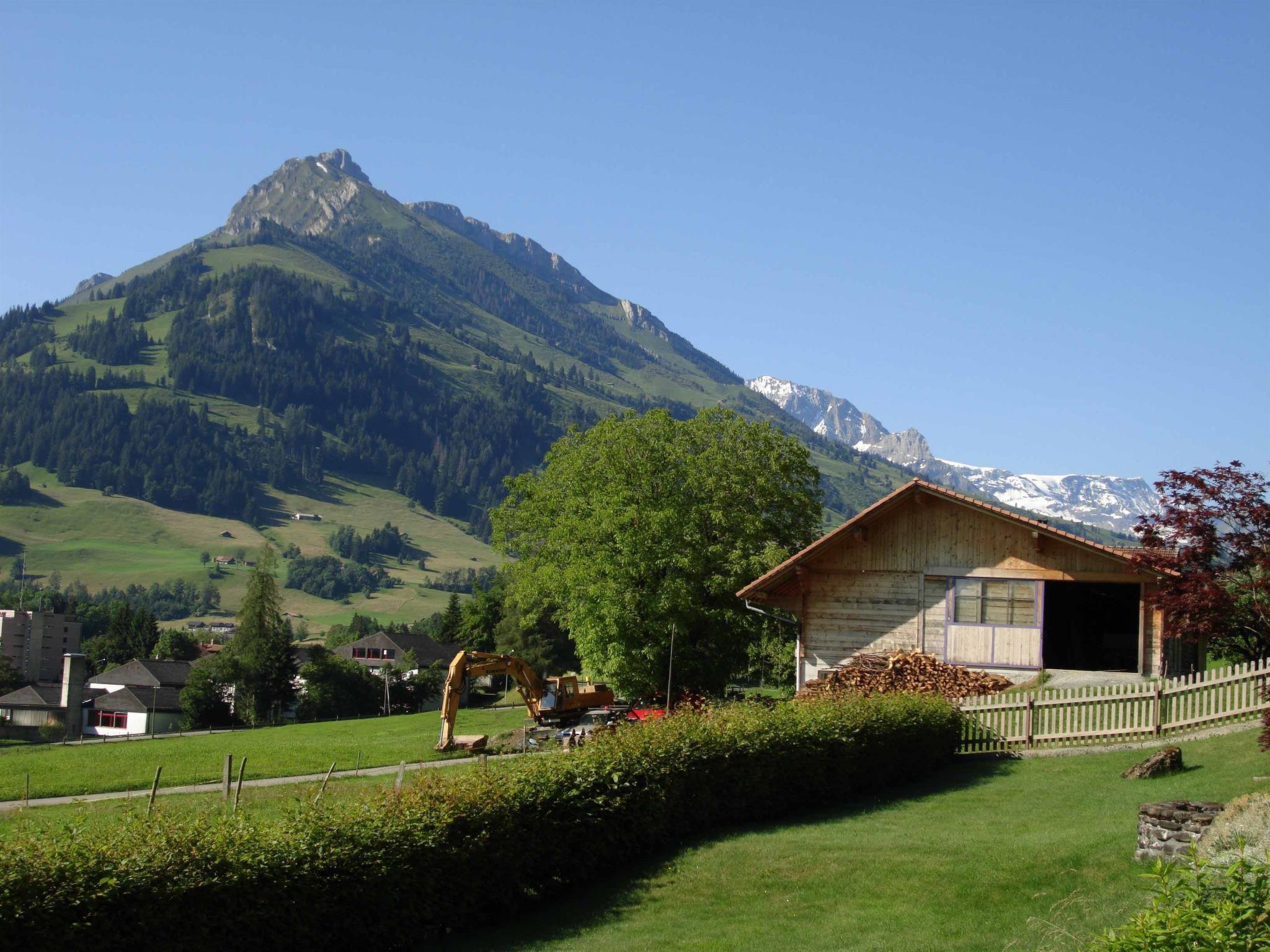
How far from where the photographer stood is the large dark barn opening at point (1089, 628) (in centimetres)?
3712

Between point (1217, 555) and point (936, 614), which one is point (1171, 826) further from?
point (936, 614)

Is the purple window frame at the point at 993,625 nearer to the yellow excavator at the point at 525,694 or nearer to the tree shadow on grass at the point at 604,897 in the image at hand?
the tree shadow on grass at the point at 604,897

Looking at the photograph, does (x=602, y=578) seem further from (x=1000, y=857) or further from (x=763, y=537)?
(x=1000, y=857)

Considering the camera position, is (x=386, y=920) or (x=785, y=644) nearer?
(x=386, y=920)

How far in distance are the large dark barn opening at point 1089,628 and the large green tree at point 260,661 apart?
81705 mm

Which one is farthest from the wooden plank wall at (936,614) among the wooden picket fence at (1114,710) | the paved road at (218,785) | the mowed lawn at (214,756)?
the mowed lawn at (214,756)

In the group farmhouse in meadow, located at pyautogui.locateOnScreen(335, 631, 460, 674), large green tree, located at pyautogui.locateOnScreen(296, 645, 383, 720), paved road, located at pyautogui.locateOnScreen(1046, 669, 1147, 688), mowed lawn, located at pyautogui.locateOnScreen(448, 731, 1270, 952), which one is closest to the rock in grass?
mowed lawn, located at pyautogui.locateOnScreen(448, 731, 1270, 952)

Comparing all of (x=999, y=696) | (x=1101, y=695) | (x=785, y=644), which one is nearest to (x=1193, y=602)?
(x=1101, y=695)

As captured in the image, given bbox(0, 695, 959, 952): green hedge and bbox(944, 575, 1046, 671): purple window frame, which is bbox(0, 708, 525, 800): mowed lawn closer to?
bbox(944, 575, 1046, 671): purple window frame

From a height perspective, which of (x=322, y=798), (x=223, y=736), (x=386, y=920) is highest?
(x=322, y=798)

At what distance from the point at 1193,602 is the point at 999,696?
214 inches

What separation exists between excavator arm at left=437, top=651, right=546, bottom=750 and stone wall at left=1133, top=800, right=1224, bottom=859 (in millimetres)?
19017

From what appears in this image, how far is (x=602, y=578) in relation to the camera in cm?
4150

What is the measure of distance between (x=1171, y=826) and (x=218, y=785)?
25.2 meters
